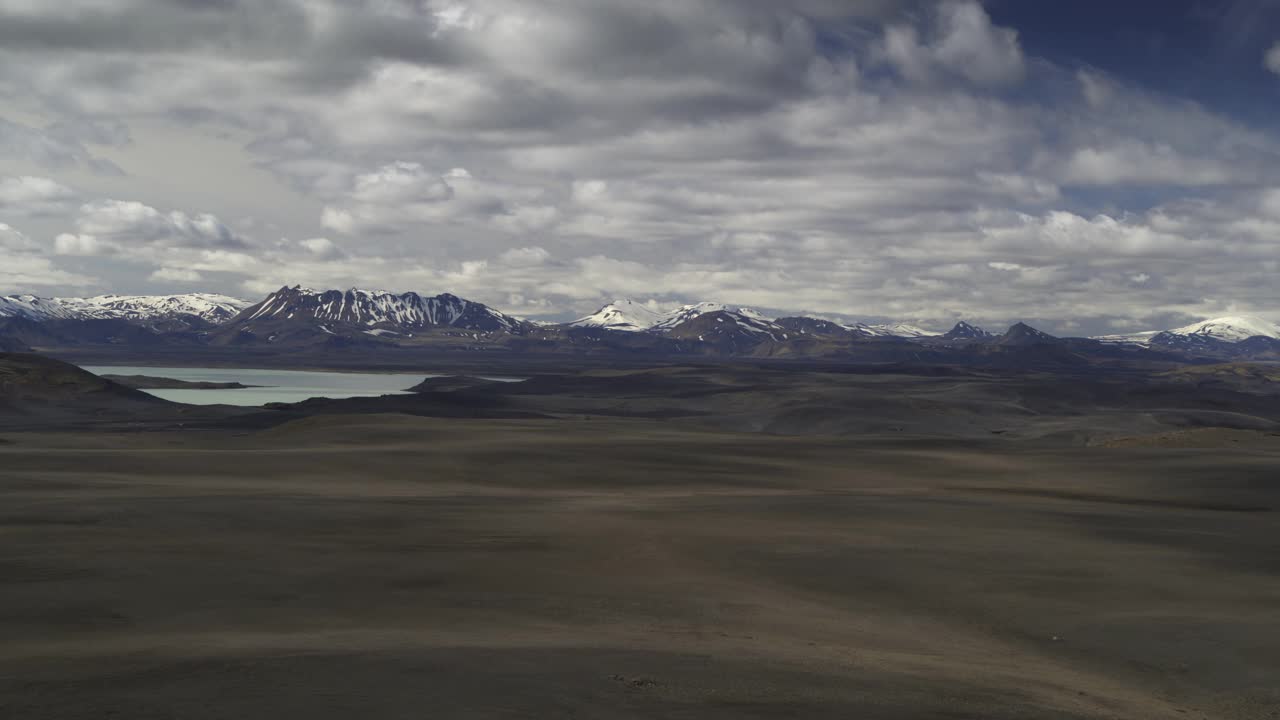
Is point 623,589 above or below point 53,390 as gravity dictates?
above

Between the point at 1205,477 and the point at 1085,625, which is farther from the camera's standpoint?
the point at 1205,477

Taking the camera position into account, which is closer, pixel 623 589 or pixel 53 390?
pixel 623 589

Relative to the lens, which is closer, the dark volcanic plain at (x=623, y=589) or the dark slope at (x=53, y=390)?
the dark volcanic plain at (x=623, y=589)

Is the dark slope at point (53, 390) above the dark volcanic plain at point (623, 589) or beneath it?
beneath

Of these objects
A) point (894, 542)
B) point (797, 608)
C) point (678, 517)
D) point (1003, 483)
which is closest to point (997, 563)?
point (894, 542)

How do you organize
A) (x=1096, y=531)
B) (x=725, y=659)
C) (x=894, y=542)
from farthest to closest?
(x=1096, y=531) < (x=894, y=542) < (x=725, y=659)

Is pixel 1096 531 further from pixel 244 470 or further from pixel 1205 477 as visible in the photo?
pixel 244 470

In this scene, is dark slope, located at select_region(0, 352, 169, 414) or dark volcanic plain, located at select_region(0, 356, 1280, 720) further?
dark slope, located at select_region(0, 352, 169, 414)

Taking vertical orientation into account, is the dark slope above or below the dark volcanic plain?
below
